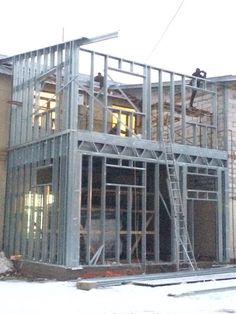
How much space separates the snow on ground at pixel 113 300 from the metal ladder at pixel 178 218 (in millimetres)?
3028

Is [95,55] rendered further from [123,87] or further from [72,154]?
[123,87]

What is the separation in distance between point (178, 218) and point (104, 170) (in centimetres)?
291

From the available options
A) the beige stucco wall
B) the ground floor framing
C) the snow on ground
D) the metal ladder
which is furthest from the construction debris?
the metal ladder

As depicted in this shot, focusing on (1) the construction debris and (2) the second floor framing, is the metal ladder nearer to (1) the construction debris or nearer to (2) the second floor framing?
(2) the second floor framing

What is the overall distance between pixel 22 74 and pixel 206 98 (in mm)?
6709

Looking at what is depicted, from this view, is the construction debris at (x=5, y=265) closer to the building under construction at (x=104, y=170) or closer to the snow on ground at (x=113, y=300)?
the building under construction at (x=104, y=170)

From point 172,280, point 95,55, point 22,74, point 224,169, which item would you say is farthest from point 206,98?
point 172,280

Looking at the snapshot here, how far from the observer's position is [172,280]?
41.7ft

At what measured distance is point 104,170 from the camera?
578 inches

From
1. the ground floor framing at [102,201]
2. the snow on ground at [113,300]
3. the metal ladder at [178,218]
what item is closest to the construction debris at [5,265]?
the ground floor framing at [102,201]

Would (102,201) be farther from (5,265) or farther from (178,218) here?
(5,265)

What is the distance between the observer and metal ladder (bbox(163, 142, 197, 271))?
51.1 feet

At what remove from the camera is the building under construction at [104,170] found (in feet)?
47.3

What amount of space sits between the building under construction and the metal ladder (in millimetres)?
35
